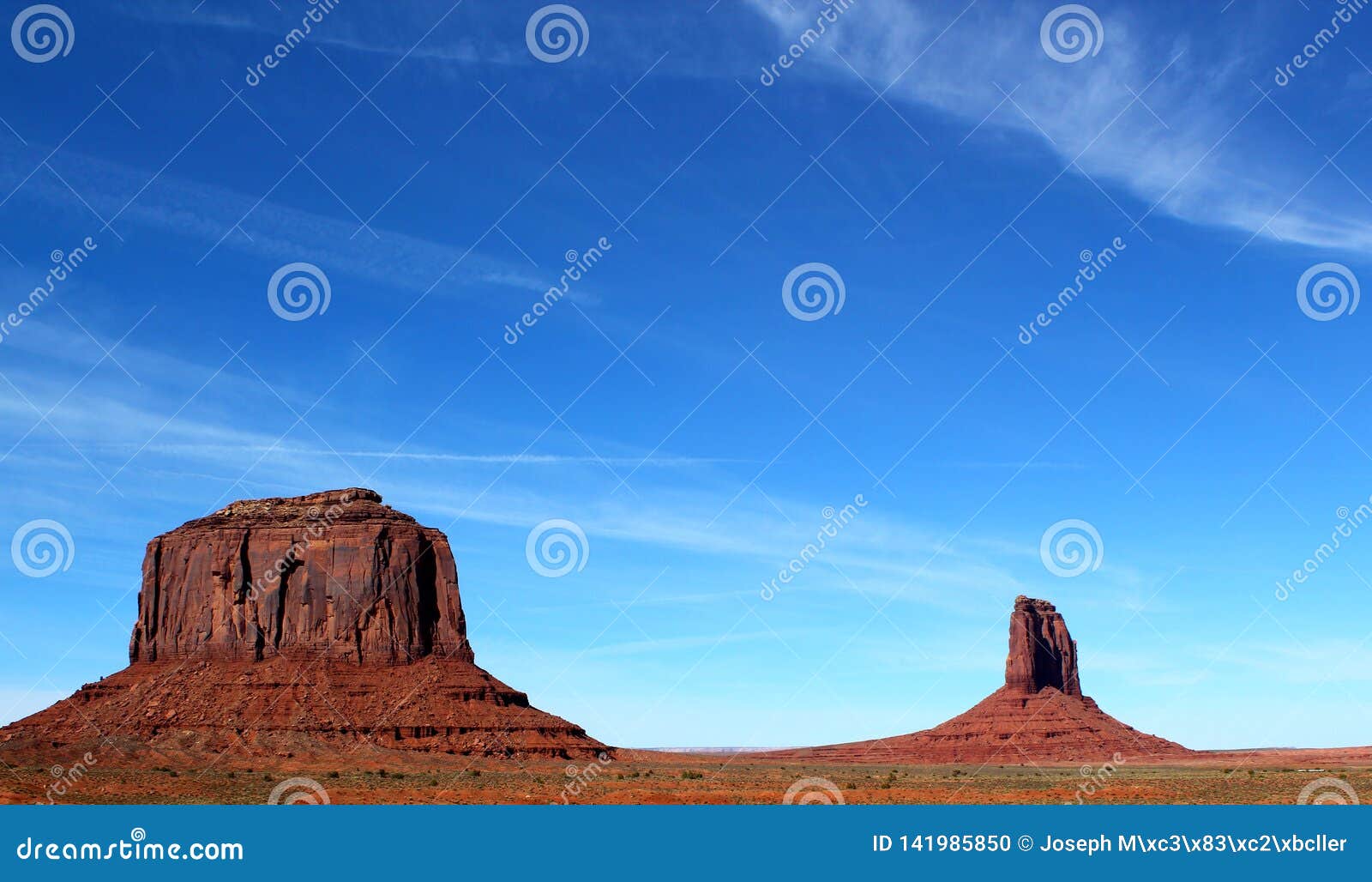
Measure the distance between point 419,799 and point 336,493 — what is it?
237 ft

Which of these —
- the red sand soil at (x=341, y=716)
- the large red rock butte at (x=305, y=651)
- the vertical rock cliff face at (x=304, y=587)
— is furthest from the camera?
the vertical rock cliff face at (x=304, y=587)

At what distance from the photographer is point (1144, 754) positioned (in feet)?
613

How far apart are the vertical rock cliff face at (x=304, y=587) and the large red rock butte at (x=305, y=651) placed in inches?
5.7

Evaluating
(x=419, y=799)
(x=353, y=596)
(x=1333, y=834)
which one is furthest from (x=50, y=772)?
(x=1333, y=834)

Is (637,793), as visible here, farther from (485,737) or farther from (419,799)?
(485,737)

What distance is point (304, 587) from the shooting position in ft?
412

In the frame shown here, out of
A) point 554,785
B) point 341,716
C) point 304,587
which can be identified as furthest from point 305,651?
point 554,785

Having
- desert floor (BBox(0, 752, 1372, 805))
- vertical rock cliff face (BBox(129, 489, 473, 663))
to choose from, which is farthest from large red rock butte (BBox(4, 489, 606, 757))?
desert floor (BBox(0, 752, 1372, 805))

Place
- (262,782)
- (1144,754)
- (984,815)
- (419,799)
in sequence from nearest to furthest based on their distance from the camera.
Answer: (984,815) → (419,799) → (262,782) → (1144,754)

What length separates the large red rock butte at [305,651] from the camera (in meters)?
104

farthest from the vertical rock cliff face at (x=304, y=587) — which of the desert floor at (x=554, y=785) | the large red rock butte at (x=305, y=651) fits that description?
the desert floor at (x=554, y=785)

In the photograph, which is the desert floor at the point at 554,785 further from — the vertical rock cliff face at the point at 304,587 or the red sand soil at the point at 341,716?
the vertical rock cliff face at the point at 304,587

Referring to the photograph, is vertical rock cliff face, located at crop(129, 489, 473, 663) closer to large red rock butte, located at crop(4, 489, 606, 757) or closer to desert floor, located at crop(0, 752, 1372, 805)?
large red rock butte, located at crop(4, 489, 606, 757)

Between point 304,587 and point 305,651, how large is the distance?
7.51 metres
